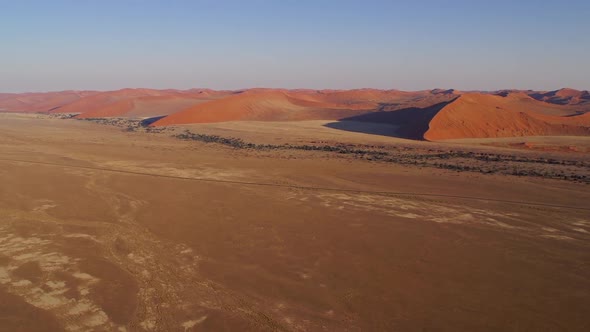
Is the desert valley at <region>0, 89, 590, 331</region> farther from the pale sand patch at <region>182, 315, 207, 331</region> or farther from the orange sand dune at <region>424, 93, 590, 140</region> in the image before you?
the orange sand dune at <region>424, 93, 590, 140</region>

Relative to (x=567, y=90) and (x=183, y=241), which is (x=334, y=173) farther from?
(x=567, y=90)

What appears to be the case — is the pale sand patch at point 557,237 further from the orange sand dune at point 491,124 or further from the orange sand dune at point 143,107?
the orange sand dune at point 143,107

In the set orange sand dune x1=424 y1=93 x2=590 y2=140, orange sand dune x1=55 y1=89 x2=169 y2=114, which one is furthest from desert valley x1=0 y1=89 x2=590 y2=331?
orange sand dune x1=55 y1=89 x2=169 y2=114

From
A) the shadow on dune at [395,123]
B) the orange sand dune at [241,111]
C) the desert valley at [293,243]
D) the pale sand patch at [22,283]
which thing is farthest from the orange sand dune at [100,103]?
the pale sand patch at [22,283]

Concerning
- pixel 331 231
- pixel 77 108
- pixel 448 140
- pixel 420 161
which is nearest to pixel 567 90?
pixel 448 140

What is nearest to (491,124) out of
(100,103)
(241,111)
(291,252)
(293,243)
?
(241,111)

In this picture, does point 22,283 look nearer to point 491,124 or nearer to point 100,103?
point 491,124
